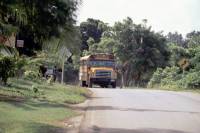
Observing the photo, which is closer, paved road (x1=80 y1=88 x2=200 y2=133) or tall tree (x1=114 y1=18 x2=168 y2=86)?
paved road (x1=80 y1=88 x2=200 y2=133)

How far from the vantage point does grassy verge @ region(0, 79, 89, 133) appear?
51.4ft

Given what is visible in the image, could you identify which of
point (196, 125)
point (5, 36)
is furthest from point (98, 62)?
point (5, 36)

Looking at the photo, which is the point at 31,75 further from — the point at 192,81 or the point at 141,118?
the point at 192,81

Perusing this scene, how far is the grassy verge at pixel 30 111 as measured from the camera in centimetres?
1568

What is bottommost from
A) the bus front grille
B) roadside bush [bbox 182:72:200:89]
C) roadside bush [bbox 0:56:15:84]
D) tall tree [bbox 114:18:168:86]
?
roadside bush [bbox 0:56:15:84]

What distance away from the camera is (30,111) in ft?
63.6

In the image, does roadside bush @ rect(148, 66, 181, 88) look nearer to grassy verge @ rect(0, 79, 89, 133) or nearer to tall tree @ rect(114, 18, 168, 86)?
tall tree @ rect(114, 18, 168, 86)

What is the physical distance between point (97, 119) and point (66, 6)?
4870 millimetres

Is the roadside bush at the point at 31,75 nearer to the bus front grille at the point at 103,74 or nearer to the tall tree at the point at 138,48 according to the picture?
the bus front grille at the point at 103,74

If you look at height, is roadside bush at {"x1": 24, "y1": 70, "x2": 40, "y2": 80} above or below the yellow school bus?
below

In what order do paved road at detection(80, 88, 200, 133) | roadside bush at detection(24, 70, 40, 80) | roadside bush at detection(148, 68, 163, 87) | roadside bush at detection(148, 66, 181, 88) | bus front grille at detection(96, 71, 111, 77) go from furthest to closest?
roadside bush at detection(148, 68, 163, 87), roadside bush at detection(148, 66, 181, 88), bus front grille at detection(96, 71, 111, 77), roadside bush at detection(24, 70, 40, 80), paved road at detection(80, 88, 200, 133)

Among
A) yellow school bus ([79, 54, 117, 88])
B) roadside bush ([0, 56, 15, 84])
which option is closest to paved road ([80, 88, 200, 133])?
roadside bush ([0, 56, 15, 84])

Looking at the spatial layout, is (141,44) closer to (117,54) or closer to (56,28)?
(117,54)

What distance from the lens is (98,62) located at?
49.3 metres
